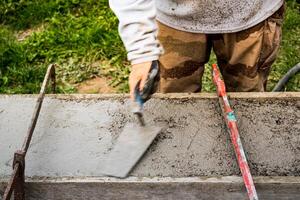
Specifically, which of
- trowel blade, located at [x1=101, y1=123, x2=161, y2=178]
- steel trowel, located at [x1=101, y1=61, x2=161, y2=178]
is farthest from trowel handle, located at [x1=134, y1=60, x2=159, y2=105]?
trowel blade, located at [x1=101, y1=123, x2=161, y2=178]

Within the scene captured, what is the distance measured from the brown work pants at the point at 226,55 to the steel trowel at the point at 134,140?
530 millimetres

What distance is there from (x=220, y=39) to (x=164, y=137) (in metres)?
0.63

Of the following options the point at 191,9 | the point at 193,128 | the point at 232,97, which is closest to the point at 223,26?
the point at 191,9

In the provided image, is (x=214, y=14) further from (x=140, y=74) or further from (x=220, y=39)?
(x=140, y=74)

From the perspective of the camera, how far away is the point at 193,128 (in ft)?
6.91

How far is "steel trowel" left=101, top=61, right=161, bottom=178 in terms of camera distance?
5.85ft

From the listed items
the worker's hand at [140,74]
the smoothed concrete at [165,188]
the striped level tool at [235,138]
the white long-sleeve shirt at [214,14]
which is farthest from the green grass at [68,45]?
the worker's hand at [140,74]

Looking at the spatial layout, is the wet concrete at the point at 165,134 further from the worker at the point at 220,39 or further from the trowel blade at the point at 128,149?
the worker at the point at 220,39

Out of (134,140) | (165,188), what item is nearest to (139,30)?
(134,140)

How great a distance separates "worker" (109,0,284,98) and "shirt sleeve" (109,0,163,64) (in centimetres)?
29

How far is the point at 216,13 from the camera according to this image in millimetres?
2279

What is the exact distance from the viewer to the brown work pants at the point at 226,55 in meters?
2.39

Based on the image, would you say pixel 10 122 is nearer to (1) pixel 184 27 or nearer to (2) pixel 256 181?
(1) pixel 184 27

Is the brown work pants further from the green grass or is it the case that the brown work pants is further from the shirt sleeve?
the green grass
